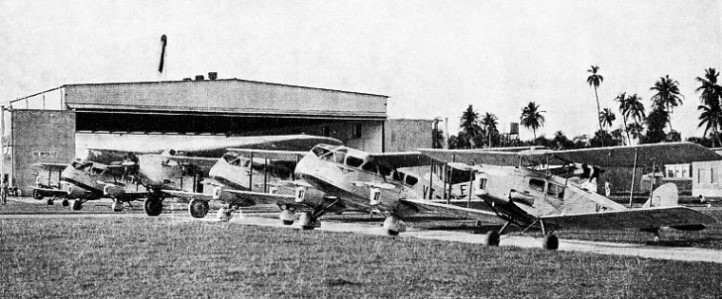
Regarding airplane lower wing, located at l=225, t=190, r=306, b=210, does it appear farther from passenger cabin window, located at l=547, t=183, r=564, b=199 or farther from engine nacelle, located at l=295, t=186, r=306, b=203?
passenger cabin window, located at l=547, t=183, r=564, b=199

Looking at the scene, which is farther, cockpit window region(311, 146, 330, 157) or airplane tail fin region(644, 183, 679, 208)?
cockpit window region(311, 146, 330, 157)

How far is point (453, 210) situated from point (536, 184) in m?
2.11

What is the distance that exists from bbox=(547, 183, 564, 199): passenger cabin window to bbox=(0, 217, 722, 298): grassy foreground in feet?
6.48

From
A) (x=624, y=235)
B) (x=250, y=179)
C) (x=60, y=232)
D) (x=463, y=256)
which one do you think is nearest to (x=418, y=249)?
(x=463, y=256)

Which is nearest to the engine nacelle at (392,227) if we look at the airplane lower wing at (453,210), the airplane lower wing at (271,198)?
the airplane lower wing at (453,210)

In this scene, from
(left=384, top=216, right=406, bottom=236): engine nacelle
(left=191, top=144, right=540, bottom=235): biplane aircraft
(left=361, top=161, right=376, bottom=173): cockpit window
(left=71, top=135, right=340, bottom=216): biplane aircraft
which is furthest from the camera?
(left=71, top=135, right=340, bottom=216): biplane aircraft

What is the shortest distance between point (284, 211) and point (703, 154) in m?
11.2

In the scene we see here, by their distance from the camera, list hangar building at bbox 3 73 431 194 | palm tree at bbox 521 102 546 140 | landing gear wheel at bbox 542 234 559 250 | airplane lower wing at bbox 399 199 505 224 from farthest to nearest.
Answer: palm tree at bbox 521 102 546 140, hangar building at bbox 3 73 431 194, airplane lower wing at bbox 399 199 505 224, landing gear wheel at bbox 542 234 559 250

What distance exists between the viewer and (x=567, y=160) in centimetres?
1440

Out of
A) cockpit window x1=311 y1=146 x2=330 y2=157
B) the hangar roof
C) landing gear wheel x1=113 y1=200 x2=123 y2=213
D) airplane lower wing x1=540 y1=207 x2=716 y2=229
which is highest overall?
the hangar roof

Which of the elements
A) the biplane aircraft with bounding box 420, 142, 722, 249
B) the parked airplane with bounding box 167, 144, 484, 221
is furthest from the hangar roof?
the biplane aircraft with bounding box 420, 142, 722, 249

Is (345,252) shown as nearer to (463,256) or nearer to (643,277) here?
(463,256)

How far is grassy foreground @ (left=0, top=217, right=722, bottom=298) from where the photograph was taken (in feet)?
25.3

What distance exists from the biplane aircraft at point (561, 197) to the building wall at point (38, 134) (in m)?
29.3
